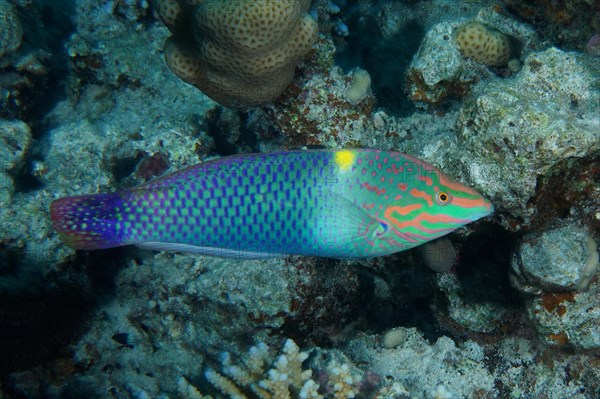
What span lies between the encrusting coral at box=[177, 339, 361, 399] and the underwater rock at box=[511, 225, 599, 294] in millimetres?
1671

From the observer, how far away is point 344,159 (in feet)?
9.07

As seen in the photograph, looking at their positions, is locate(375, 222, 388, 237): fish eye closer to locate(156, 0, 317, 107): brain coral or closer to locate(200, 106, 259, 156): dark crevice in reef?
locate(156, 0, 317, 107): brain coral

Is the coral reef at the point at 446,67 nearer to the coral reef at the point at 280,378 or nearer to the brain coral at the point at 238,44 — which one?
the brain coral at the point at 238,44

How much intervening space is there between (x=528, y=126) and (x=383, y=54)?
444 cm

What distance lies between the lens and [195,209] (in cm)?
267

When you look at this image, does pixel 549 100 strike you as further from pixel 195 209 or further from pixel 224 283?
pixel 224 283

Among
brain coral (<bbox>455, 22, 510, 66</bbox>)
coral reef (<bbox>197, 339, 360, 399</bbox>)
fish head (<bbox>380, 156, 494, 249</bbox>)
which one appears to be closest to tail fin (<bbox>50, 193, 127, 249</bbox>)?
coral reef (<bbox>197, 339, 360, 399</bbox>)

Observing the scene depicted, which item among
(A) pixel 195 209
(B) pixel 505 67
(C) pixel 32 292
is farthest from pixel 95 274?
(B) pixel 505 67

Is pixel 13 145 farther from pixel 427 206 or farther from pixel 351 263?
pixel 427 206

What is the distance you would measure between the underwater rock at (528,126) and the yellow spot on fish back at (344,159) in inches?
42.4

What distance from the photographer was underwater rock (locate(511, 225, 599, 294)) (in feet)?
10.0

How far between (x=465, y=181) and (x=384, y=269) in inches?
72.4

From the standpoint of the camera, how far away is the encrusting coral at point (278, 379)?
11.2ft

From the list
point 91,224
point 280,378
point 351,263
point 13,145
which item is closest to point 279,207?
point 91,224
